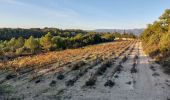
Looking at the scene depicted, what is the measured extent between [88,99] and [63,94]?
90.1 inches

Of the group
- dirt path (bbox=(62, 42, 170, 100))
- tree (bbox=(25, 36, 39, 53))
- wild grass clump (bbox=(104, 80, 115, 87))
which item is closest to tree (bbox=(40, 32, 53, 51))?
tree (bbox=(25, 36, 39, 53))

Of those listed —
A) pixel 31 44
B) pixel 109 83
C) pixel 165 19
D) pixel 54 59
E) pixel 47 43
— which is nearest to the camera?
pixel 109 83

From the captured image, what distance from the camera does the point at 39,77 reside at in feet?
91.0

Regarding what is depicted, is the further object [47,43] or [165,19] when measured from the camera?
[47,43]

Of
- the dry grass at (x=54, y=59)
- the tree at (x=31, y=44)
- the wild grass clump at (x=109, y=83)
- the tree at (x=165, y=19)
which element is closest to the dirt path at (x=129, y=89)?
the wild grass clump at (x=109, y=83)

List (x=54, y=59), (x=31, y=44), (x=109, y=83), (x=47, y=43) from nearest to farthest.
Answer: (x=109, y=83)
(x=54, y=59)
(x=31, y=44)
(x=47, y=43)

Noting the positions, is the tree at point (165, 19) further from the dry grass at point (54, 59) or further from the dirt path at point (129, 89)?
the dirt path at point (129, 89)

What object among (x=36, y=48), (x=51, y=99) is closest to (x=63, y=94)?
(x=51, y=99)

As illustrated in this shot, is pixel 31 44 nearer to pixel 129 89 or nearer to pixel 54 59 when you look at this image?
pixel 54 59

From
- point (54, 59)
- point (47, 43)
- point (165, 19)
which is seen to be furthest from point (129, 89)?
point (47, 43)

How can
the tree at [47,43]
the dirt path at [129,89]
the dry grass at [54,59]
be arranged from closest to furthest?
the dirt path at [129,89] < the dry grass at [54,59] < the tree at [47,43]

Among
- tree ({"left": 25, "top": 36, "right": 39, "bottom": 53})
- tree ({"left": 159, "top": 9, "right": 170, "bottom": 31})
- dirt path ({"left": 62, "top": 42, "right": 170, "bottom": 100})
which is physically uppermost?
tree ({"left": 159, "top": 9, "right": 170, "bottom": 31})

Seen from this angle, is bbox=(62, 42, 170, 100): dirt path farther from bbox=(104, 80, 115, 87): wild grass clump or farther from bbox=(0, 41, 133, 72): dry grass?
bbox=(0, 41, 133, 72): dry grass

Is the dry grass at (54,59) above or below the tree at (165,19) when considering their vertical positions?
below
